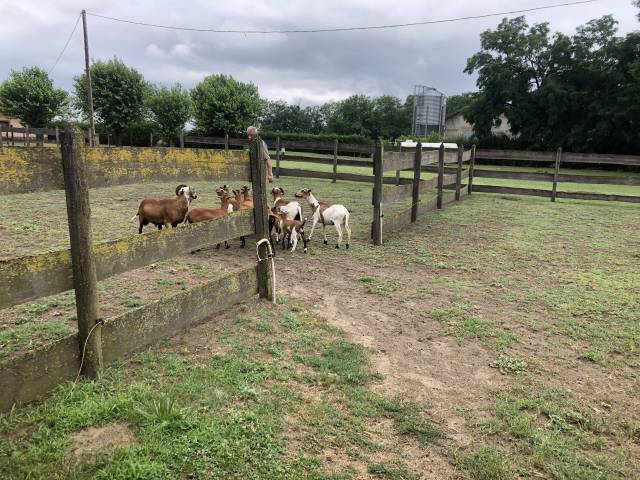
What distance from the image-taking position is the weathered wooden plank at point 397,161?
7922 mm

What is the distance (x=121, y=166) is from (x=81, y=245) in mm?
616

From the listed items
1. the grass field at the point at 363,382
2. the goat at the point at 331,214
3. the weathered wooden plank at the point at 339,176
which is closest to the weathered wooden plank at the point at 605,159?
the weathered wooden plank at the point at 339,176

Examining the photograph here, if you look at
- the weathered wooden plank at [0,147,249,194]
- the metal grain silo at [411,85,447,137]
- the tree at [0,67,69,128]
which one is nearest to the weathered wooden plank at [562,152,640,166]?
the weathered wooden plank at [0,147,249,194]

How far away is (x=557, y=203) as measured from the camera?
1352 cm

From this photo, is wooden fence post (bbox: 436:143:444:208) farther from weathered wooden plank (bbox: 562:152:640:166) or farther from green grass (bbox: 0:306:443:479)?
green grass (bbox: 0:306:443:479)

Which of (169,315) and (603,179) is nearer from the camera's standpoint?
(169,315)

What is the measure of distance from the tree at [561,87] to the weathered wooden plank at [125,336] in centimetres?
3718

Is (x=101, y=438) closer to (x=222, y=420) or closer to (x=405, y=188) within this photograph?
(x=222, y=420)

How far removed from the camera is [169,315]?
11.1 ft

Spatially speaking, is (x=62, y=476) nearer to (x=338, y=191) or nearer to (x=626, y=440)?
(x=626, y=440)

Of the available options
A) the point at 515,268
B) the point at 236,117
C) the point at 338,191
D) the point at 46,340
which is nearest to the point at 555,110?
the point at 236,117

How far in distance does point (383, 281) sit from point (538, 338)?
6.56ft

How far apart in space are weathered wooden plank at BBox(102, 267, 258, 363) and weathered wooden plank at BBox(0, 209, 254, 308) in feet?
1.10

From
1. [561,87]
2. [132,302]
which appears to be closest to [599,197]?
[132,302]
